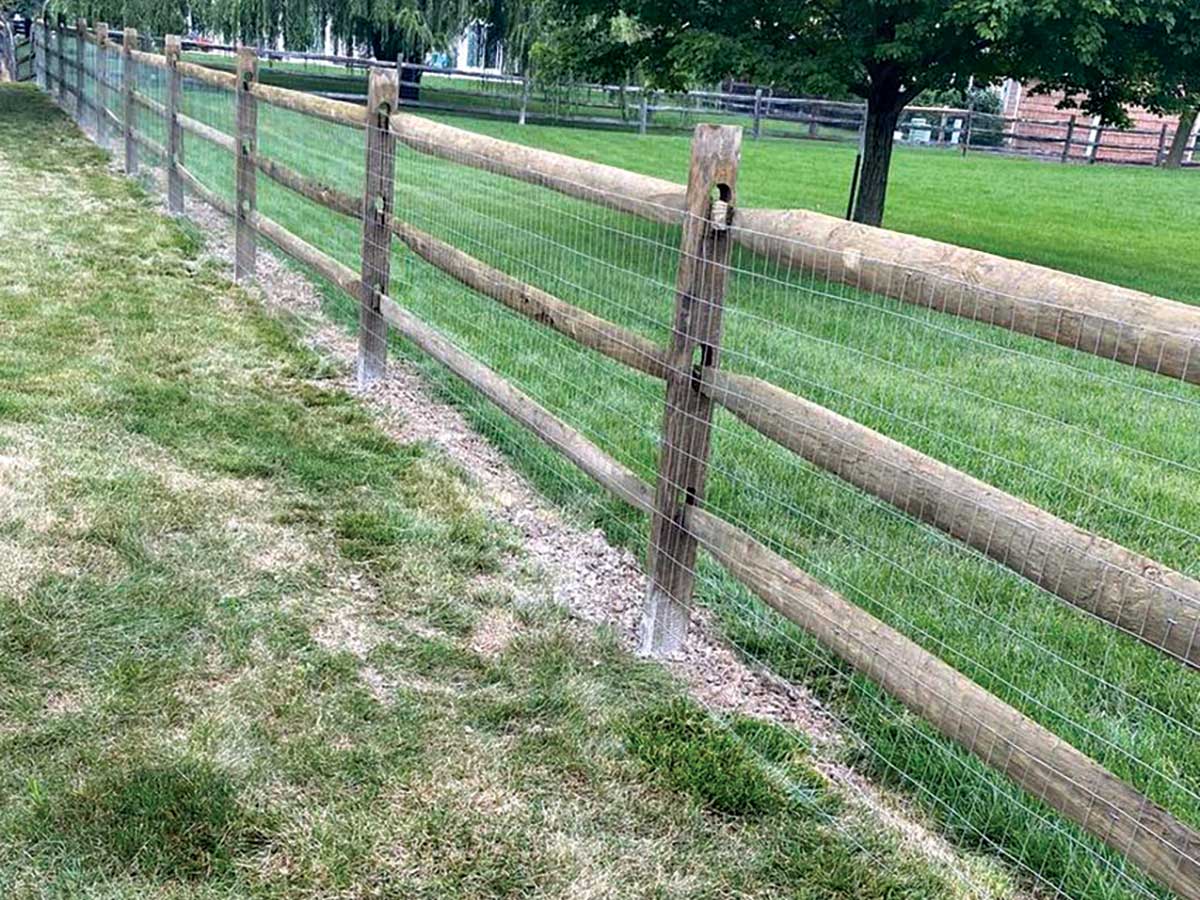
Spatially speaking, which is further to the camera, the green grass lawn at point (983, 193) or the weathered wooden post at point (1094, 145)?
the weathered wooden post at point (1094, 145)

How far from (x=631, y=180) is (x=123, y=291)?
4936 mm

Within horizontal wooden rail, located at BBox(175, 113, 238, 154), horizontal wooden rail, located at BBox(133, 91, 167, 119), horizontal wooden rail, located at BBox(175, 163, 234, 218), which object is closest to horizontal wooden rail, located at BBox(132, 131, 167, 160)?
horizontal wooden rail, located at BBox(133, 91, 167, 119)

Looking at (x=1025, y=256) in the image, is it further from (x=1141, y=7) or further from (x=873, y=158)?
(x=1141, y=7)

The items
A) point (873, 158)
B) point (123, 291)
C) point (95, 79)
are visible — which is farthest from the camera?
point (95, 79)

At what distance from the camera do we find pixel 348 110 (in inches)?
244

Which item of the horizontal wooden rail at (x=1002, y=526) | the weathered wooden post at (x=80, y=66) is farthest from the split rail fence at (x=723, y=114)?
the horizontal wooden rail at (x=1002, y=526)

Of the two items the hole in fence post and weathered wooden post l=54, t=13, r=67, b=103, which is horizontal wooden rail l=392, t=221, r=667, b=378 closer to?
the hole in fence post

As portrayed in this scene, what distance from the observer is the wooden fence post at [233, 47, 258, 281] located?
7.89m

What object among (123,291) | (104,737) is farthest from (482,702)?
(123,291)

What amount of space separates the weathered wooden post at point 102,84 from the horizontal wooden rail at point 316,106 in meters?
7.25

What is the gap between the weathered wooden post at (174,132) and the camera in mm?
9969

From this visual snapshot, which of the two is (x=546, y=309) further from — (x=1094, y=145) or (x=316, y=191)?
(x=1094, y=145)

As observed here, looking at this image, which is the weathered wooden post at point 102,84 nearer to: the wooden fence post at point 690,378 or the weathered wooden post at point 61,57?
the weathered wooden post at point 61,57

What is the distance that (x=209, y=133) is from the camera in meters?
9.06
